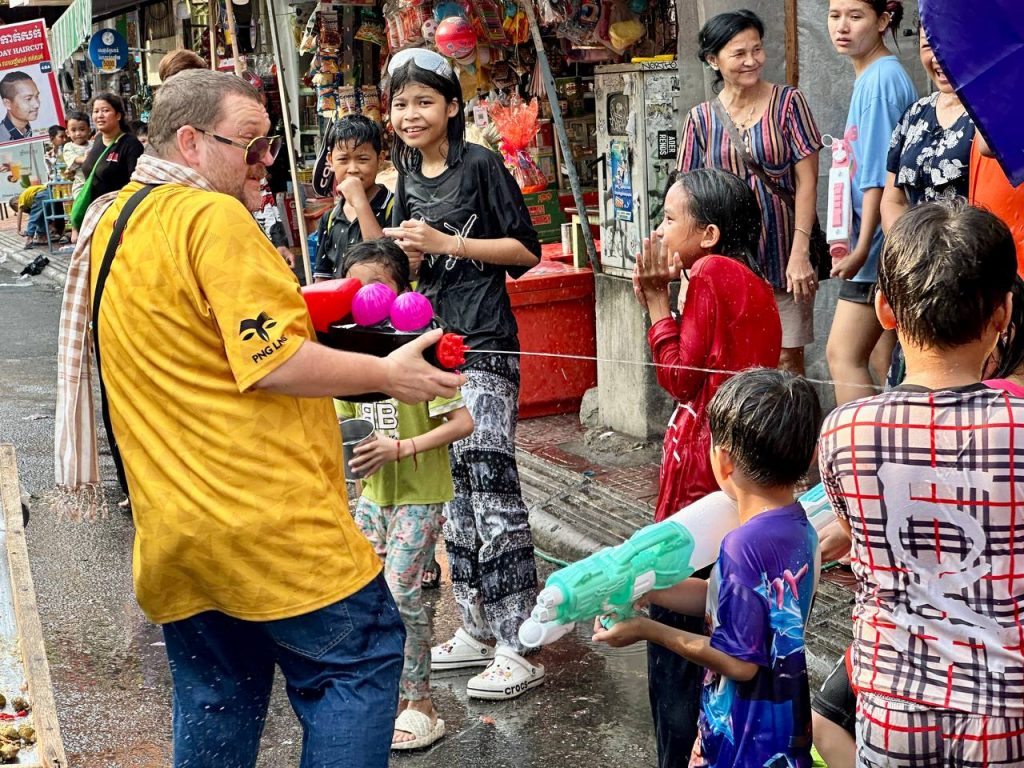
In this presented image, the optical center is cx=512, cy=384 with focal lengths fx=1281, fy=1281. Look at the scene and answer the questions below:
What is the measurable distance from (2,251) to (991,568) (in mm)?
19905

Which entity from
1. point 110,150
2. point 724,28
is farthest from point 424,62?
point 110,150

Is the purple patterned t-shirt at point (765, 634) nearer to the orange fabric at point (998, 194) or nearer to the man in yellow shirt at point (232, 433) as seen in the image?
the man in yellow shirt at point (232, 433)

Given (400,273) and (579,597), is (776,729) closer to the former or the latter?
(579,597)

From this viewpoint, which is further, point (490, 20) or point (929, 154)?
point (490, 20)

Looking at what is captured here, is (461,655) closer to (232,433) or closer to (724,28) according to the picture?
(232,433)

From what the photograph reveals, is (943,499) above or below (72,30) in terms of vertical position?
below

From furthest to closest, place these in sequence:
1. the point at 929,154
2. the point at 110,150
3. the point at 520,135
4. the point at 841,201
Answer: the point at 110,150 → the point at 520,135 → the point at 841,201 → the point at 929,154

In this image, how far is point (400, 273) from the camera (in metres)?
4.21

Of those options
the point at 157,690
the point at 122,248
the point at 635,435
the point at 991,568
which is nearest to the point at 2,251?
the point at 635,435

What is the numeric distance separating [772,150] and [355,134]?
5.53ft

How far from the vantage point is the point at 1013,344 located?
2.66 meters

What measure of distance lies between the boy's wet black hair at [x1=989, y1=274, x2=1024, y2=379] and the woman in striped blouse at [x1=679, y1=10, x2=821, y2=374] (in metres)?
2.47

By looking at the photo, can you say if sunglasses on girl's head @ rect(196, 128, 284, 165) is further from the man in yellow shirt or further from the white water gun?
the white water gun

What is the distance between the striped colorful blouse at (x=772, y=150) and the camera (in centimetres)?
517
